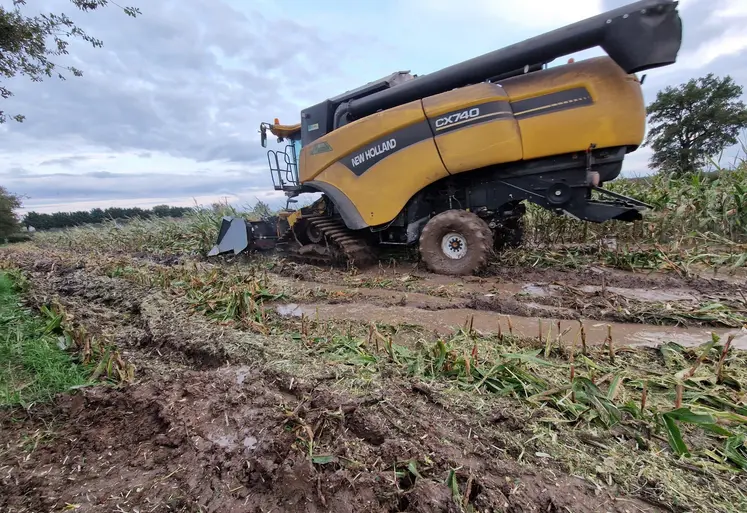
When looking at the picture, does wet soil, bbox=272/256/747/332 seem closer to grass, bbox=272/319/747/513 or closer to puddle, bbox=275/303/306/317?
puddle, bbox=275/303/306/317

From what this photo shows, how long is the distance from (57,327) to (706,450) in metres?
4.27

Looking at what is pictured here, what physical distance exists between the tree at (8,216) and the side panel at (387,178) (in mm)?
24927

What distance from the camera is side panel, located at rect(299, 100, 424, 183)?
17.2 ft

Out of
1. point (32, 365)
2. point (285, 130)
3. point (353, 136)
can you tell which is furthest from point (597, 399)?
point (285, 130)

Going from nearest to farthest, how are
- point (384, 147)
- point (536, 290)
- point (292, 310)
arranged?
A: point (292, 310)
point (536, 290)
point (384, 147)

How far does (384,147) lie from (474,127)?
4.21ft

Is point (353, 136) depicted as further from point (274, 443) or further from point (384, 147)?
point (274, 443)

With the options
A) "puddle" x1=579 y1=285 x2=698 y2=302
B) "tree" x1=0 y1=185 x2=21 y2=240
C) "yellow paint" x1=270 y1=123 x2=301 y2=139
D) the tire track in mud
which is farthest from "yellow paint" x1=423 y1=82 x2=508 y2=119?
"tree" x1=0 y1=185 x2=21 y2=240

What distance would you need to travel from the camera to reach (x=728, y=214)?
5.34 metres

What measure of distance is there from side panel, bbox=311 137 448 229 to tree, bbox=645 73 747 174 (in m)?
20.6

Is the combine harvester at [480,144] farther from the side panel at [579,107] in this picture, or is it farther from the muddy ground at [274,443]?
the muddy ground at [274,443]

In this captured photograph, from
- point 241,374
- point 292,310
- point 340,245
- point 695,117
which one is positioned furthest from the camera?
point 695,117

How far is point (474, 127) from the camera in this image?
4.85 meters

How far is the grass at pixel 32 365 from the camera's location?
2.20 metres
